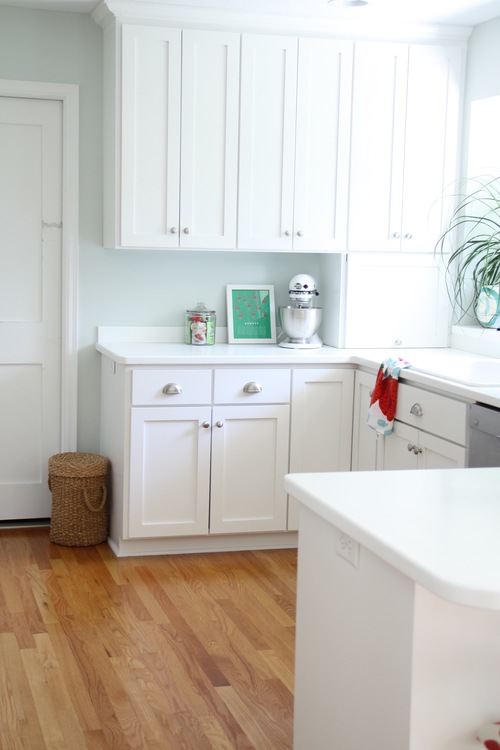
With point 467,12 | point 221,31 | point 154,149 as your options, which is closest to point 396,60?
point 467,12

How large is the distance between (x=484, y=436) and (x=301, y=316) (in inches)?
56.3

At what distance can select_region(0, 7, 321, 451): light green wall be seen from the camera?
4.32 m

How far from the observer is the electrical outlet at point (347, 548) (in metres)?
1.81

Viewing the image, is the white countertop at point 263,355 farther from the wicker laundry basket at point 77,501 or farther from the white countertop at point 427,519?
the white countertop at point 427,519

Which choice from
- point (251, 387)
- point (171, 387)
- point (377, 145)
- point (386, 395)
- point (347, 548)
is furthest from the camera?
point (377, 145)

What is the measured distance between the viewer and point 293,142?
431 cm

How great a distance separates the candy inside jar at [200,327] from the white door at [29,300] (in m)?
0.63

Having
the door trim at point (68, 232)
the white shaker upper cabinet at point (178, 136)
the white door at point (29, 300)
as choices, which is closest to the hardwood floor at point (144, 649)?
the white door at point (29, 300)

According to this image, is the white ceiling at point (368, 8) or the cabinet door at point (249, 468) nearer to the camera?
the white ceiling at point (368, 8)

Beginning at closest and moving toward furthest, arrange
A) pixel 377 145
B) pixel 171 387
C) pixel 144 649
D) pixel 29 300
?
pixel 144 649, pixel 171 387, pixel 377 145, pixel 29 300

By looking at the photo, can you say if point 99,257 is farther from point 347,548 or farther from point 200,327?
point 347,548

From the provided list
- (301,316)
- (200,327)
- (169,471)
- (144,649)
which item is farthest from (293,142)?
(144,649)

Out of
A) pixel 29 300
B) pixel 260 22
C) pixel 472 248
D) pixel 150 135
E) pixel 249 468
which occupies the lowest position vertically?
pixel 249 468

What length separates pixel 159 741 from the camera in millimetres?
2600
